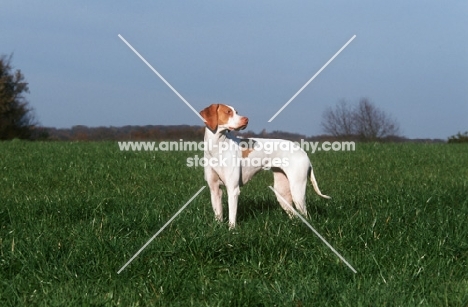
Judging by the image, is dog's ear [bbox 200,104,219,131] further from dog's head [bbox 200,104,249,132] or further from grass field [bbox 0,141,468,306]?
grass field [bbox 0,141,468,306]

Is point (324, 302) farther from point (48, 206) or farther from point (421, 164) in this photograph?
point (421, 164)

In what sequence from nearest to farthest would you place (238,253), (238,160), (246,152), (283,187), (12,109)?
1. (238,253)
2. (238,160)
3. (246,152)
4. (283,187)
5. (12,109)

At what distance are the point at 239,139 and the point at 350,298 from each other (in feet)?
8.75

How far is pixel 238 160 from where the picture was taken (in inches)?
252

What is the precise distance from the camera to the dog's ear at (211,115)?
20.0 ft

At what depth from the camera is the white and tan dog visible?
6125mm

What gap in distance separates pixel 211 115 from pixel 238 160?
24.7 inches

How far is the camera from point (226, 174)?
20.9ft

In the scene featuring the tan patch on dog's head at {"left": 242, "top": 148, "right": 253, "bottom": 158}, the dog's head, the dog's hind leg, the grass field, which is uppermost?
the dog's head

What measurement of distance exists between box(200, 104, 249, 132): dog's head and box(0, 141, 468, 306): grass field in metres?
1.03

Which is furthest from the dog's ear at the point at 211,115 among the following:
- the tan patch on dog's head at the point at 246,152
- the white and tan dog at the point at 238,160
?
the tan patch on dog's head at the point at 246,152

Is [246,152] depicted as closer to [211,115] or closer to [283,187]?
[211,115]

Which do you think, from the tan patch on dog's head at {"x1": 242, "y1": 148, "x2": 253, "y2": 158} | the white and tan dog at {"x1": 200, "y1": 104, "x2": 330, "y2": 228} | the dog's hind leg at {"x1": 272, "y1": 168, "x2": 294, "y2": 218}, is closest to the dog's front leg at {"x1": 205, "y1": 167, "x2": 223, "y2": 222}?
the white and tan dog at {"x1": 200, "y1": 104, "x2": 330, "y2": 228}

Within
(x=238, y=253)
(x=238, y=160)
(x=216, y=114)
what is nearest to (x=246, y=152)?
(x=238, y=160)
